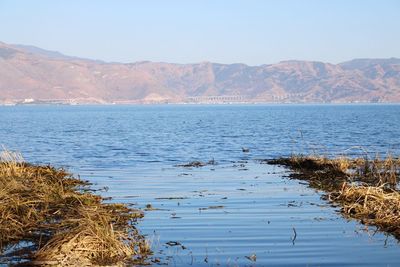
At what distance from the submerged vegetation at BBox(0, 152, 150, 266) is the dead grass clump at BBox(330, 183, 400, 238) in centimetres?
524

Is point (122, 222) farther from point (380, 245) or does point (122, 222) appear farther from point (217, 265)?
point (380, 245)

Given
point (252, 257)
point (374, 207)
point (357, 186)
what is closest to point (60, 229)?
point (252, 257)

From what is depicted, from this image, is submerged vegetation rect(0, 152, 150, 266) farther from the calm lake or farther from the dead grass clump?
the dead grass clump

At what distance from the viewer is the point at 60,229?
13.9 m

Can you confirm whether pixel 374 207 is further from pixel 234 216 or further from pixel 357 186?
pixel 234 216

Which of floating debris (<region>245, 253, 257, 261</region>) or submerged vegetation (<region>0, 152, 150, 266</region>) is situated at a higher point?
submerged vegetation (<region>0, 152, 150, 266</region>)

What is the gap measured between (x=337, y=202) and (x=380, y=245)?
594 centimetres

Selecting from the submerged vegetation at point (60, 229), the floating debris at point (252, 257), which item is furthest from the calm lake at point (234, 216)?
the submerged vegetation at point (60, 229)

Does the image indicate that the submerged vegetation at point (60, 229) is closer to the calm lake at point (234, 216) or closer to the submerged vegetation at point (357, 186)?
the calm lake at point (234, 216)

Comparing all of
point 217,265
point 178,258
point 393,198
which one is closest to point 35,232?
point 178,258

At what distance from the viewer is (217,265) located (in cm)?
1152

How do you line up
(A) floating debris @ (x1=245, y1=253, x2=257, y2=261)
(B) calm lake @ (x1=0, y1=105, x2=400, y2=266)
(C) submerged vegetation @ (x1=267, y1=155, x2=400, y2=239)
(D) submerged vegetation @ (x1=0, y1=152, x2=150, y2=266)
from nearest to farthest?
1. (D) submerged vegetation @ (x1=0, y1=152, x2=150, y2=266)
2. (A) floating debris @ (x1=245, y1=253, x2=257, y2=261)
3. (B) calm lake @ (x1=0, y1=105, x2=400, y2=266)
4. (C) submerged vegetation @ (x1=267, y1=155, x2=400, y2=239)

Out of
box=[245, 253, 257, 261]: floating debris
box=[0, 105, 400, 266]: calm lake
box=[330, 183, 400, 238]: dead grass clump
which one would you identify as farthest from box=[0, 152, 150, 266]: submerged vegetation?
box=[330, 183, 400, 238]: dead grass clump

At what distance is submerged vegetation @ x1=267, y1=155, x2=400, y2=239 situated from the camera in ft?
51.1
